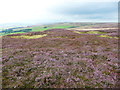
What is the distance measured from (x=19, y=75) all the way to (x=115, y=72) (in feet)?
37.0

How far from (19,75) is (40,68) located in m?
2.50

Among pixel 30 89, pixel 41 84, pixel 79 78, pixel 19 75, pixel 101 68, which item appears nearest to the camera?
pixel 30 89

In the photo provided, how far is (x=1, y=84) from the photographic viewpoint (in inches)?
312

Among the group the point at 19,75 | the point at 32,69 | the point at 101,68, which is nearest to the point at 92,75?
the point at 101,68

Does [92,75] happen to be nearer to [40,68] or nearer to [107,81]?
[107,81]

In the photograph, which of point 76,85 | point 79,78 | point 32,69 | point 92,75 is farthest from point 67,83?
point 32,69

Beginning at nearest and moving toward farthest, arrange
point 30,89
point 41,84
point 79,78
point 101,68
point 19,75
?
1. point 30,89
2. point 41,84
3. point 79,78
4. point 19,75
5. point 101,68

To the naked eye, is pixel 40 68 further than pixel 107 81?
Yes

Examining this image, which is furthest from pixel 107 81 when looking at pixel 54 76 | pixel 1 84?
pixel 1 84

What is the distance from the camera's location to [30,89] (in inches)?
289

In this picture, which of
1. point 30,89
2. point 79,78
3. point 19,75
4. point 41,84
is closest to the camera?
point 30,89

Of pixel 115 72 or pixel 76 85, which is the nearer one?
pixel 76 85

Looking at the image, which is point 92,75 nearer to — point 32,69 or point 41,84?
point 41,84

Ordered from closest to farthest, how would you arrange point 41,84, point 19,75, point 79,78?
point 41,84 < point 79,78 < point 19,75
